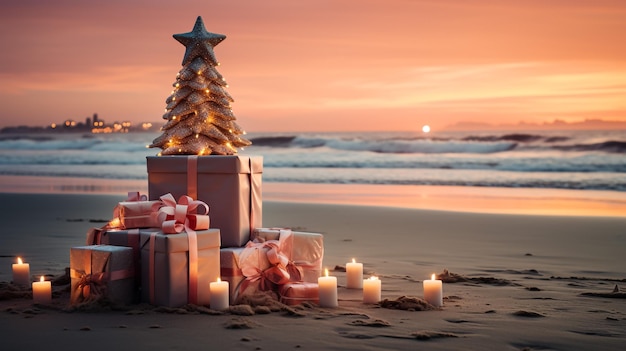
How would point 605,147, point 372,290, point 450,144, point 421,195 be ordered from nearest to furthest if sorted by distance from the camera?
point 372,290, point 421,195, point 605,147, point 450,144

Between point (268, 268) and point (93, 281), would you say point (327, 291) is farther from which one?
point (93, 281)

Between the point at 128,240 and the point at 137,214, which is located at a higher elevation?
the point at 137,214

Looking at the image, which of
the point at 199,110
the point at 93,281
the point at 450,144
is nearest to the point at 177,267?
the point at 93,281

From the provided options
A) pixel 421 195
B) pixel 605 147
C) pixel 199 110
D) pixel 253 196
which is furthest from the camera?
pixel 605 147

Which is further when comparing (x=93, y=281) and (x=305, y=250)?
(x=305, y=250)

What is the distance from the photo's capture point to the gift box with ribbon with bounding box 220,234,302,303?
6.16 m

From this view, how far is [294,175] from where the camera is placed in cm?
2623

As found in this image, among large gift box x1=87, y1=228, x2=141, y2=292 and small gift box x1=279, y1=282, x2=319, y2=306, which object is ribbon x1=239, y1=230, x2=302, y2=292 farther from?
large gift box x1=87, y1=228, x2=141, y2=292

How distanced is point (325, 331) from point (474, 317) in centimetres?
123

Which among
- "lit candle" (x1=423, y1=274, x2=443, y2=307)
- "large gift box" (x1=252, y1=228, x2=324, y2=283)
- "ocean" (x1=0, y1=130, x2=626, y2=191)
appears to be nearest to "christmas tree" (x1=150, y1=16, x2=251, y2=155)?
"large gift box" (x1=252, y1=228, x2=324, y2=283)

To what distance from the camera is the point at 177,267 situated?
5742 mm

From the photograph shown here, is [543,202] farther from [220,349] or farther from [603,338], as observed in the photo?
[220,349]

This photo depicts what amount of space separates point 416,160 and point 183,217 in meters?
26.9

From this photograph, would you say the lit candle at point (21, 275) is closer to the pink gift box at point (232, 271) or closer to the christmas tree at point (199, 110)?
the christmas tree at point (199, 110)
